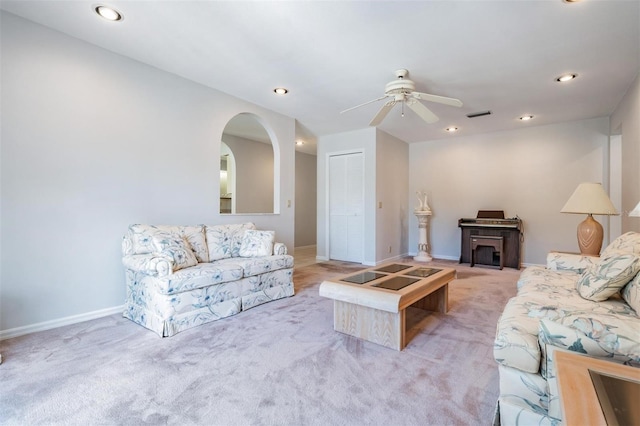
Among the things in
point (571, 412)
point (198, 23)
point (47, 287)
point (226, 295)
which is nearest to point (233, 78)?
point (198, 23)

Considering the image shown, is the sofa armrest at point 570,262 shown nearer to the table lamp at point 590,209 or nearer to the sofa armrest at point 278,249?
the table lamp at point 590,209

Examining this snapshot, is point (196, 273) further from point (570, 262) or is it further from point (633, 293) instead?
point (570, 262)

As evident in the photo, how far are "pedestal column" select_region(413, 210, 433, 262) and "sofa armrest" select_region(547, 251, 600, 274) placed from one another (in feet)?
10.2

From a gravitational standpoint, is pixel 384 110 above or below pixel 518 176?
above

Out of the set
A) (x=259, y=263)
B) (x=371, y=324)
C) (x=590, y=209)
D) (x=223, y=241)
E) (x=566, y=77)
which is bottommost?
(x=371, y=324)

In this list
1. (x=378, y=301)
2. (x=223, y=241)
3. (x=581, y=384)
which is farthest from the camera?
(x=223, y=241)

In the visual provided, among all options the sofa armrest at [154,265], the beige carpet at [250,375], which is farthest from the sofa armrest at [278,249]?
the sofa armrest at [154,265]

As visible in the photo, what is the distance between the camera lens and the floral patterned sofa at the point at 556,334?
43.6 inches

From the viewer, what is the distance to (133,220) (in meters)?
3.08

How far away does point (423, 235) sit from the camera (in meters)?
6.07

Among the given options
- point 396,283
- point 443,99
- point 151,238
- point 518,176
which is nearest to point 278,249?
point 151,238

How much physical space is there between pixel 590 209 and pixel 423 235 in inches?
127

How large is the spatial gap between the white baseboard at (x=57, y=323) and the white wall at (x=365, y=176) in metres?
3.79

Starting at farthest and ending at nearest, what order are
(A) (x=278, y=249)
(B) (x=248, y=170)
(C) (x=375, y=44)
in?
(B) (x=248, y=170) < (A) (x=278, y=249) < (C) (x=375, y=44)
